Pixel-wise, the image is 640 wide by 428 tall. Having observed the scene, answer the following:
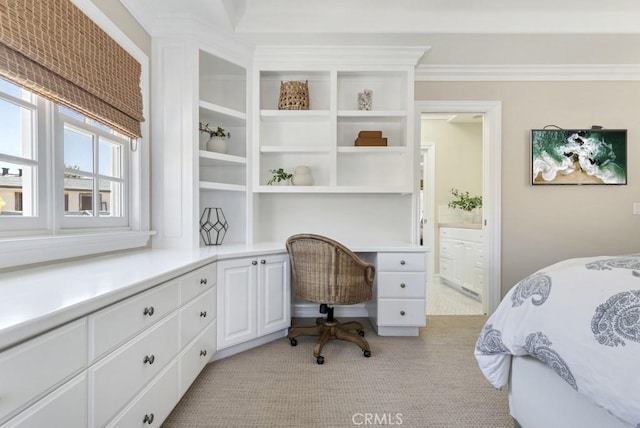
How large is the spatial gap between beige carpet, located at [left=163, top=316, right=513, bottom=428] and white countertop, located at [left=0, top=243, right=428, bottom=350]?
2.39 feet

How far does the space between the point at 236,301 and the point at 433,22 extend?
2.60 meters

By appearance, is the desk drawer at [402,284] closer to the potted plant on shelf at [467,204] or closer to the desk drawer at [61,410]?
the desk drawer at [61,410]

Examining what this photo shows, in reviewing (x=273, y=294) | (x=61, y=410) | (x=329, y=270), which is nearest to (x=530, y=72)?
(x=329, y=270)

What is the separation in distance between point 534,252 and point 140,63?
3712mm

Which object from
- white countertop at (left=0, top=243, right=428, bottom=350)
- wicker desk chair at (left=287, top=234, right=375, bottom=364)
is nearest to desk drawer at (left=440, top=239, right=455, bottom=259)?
wicker desk chair at (left=287, top=234, right=375, bottom=364)

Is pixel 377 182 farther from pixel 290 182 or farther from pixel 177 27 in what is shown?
pixel 177 27

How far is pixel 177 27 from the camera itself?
2197 millimetres

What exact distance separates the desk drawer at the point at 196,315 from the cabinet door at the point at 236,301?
0.08 meters

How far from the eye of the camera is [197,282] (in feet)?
5.49

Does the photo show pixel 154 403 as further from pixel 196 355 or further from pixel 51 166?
pixel 51 166

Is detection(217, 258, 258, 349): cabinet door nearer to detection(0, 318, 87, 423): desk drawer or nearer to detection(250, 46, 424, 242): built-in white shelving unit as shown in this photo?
detection(250, 46, 424, 242): built-in white shelving unit

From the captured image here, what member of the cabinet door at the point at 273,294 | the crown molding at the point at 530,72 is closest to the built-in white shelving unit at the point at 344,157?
the crown molding at the point at 530,72

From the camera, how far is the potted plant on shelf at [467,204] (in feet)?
14.3

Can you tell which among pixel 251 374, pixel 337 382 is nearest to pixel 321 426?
pixel 337 382
